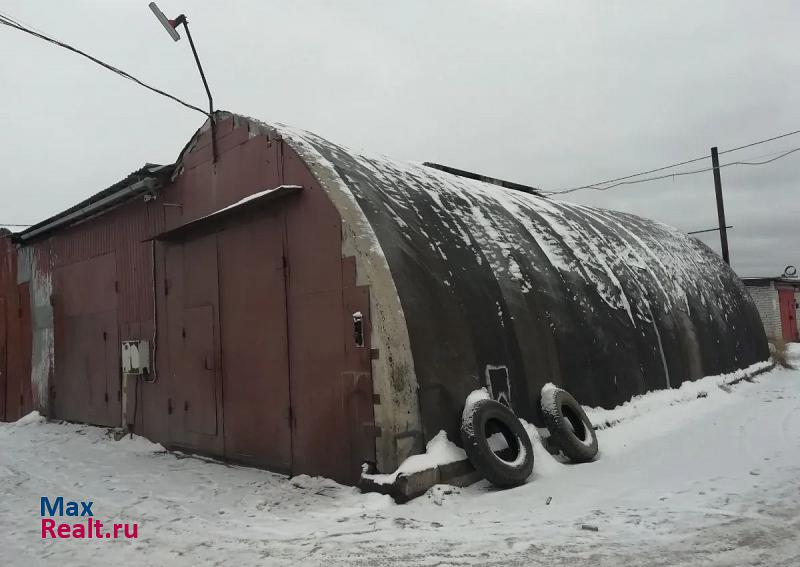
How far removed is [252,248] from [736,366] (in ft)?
37.1

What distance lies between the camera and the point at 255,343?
7.33m

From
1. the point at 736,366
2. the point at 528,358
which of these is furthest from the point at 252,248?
the point at 736,366

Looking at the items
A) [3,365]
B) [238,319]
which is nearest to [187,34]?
[238,319]

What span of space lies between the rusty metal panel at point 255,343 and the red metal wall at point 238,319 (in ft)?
0.07

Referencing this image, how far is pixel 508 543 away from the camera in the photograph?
4.25m

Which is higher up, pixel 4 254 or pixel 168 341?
pixel 4 254

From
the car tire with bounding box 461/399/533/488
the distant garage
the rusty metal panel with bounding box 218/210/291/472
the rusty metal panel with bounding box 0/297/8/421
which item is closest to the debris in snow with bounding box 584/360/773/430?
the car tire with bounding box 461/399/533/488

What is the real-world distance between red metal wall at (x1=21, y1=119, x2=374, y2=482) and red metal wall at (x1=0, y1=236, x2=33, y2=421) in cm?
302

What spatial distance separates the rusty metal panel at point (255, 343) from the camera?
6945 millimetres

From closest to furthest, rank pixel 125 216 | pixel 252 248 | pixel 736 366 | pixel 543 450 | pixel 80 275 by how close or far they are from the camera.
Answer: pixel 543 450
pixel 252 248
pixel 125 216
pixel 80 275
pixel 736 366

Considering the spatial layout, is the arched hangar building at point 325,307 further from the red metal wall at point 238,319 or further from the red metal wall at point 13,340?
the red metal wall at point 13,340

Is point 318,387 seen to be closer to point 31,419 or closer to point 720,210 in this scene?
point 31,419

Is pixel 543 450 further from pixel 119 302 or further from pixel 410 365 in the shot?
pixel 119 302

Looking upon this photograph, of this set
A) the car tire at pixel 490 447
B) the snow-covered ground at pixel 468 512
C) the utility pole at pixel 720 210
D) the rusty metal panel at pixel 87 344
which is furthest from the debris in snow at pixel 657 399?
the utility pole at pixel 720 210
